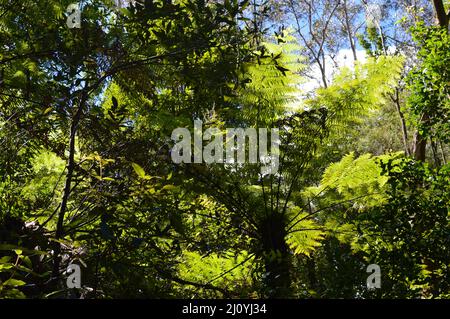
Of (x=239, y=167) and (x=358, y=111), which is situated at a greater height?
(x=358, y=111)

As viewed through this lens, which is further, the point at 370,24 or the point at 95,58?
the point at 370,24

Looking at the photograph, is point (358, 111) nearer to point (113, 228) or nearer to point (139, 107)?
point (139, 107)

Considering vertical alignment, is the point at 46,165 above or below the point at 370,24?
below

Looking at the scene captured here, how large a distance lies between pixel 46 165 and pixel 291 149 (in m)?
2.72

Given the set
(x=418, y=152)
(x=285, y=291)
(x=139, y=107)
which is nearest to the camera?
(x=285, y=291)

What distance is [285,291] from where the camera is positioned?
104 inches

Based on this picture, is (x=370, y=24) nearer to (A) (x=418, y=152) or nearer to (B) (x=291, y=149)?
(A) (x=418, y=152)

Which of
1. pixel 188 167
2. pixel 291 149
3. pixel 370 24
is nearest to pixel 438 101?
pixel 291 149

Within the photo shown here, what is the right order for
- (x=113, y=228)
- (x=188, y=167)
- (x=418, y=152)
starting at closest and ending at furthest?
(x=113, y=228)
(x=188, y=167)
(x=418, y=152)

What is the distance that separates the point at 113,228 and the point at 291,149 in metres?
2.54

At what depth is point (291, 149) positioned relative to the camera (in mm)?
4324
